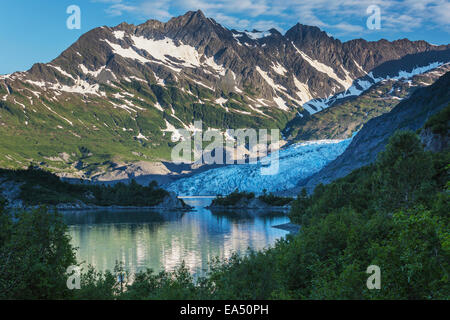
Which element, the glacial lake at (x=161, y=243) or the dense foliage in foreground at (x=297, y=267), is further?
the glacial lake at (x=161, y=243)

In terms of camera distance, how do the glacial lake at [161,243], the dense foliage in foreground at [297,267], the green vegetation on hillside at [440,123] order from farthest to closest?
the green vegetation on hillside at [440,123]
the glacial lake at [161,243]
the dense foliage in foreground at [297,267]

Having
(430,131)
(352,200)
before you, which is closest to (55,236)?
(352,200)

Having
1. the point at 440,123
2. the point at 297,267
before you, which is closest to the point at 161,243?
the point at 440,123

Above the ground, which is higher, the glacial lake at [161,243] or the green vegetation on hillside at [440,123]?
the green vegetation on hillside at [440,123]

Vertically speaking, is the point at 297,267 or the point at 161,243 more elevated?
the point at 297,267

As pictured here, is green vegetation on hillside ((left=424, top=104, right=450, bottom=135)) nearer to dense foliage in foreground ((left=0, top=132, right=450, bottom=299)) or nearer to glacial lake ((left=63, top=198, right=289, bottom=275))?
glacial lake ((left=63, top=198, right=289, bottom=275))

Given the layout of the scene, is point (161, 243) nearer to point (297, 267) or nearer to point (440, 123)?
point (440, 123)

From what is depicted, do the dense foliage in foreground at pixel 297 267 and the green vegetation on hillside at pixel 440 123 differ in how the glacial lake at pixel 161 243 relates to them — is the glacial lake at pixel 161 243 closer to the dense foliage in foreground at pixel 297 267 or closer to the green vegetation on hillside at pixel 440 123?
the dense foliage in foreground at pixel 297 267

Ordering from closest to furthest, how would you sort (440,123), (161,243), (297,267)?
1. (297,267)
2. (440,123)
3. (161,243)

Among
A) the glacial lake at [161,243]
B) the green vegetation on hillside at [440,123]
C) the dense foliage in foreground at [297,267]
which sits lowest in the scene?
the glacial lake at [161,243]

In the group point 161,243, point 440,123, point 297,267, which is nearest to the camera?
point 297,267

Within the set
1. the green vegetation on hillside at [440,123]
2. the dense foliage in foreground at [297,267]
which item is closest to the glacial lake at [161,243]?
the dense foliage in foreground at [297,267]
